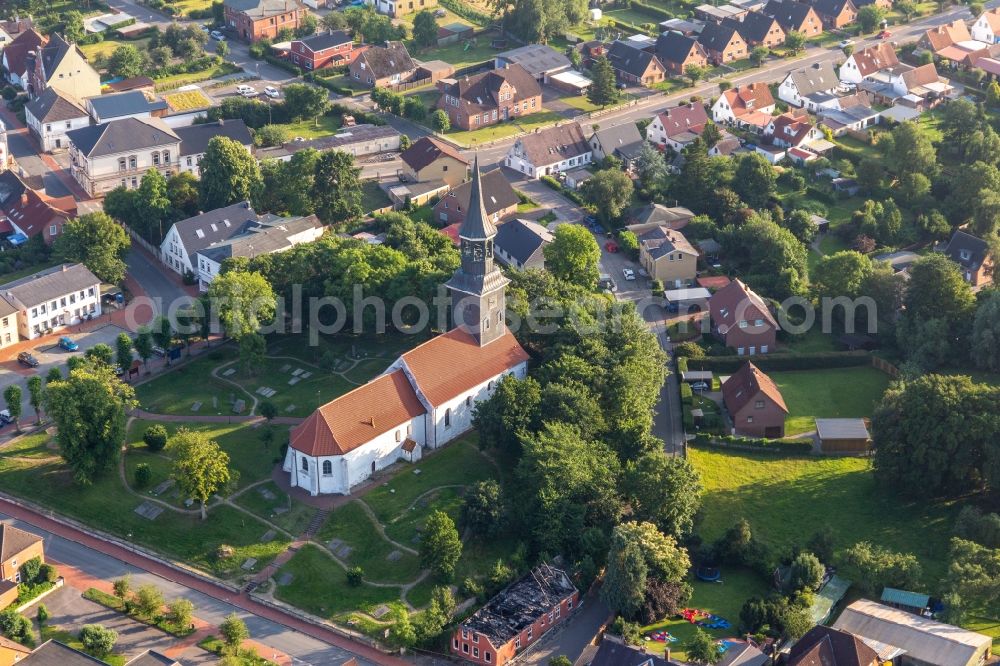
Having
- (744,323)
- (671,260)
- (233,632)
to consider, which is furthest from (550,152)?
(233,632)

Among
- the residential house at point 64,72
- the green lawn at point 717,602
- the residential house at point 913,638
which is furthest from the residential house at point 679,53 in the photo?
the residential house at point 913,638

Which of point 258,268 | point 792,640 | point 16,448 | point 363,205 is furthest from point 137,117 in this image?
point 792,640

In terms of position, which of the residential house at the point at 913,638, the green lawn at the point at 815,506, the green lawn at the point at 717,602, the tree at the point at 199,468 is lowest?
the green lawn at the point at 717,602

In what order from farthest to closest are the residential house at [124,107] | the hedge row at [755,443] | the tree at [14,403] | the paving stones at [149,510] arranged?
A: the residential house at [124,107], the hedge row at [755,443], the tree at [14,403], the paving stones at [149,510]

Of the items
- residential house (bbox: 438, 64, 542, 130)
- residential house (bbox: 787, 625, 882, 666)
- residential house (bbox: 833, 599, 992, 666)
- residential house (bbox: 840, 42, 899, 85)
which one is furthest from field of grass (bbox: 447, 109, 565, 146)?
residential house (bbox: 787, 625, 882, 666)

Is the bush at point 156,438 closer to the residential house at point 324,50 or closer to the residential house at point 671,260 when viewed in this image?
the residential house at point 671,260

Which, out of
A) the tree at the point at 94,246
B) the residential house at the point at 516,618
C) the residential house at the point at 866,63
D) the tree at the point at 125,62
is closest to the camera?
the residential house at the point at 516,618

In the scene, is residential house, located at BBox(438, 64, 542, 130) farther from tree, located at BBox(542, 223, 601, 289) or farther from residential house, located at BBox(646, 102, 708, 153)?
tree, located at BBox(542, 223, 601, 289)
